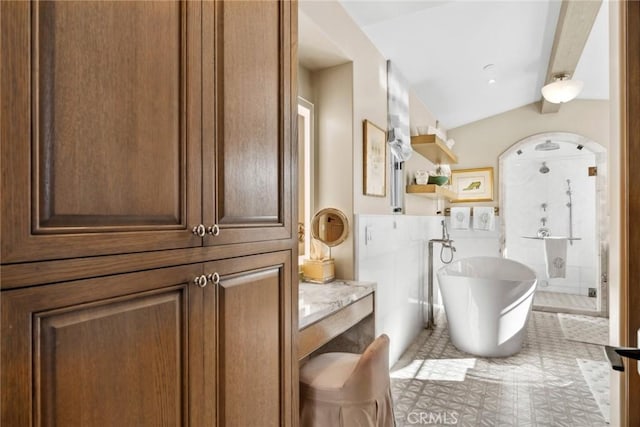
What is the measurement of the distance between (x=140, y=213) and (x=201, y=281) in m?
0.22

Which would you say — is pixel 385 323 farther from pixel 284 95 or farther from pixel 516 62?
pixel 516 62

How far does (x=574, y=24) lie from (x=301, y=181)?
91.0 inches

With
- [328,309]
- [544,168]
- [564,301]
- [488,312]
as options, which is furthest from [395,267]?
[544,168]

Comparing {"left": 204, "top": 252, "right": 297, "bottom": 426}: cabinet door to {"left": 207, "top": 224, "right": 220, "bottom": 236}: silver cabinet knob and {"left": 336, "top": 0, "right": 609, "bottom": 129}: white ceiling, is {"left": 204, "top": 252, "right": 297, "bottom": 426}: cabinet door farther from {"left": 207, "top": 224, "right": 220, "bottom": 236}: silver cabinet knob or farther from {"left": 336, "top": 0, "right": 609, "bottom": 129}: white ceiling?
{"left": 336, "top": 0, "right": 609, "bottom": 129}: white ceiling

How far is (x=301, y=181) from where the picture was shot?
2355mm

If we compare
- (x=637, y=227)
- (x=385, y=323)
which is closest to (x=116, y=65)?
(x=637, y=227)

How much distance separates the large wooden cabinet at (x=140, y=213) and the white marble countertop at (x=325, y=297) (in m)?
0.41

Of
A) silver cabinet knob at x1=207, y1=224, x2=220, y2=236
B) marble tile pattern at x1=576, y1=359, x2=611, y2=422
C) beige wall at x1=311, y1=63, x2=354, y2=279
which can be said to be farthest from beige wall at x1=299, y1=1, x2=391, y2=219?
marble tile pattern at x1=576, y1=359, x2=611, y2=422

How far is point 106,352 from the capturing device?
665mm

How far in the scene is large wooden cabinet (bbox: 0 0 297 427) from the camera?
1.82 ft

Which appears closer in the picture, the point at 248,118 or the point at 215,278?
the point at 215,278

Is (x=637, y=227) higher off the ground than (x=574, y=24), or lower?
lower

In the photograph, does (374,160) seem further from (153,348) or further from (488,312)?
(153,348)

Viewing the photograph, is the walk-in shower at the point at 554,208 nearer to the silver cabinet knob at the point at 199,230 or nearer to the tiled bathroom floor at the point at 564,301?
the tiled bathroom floor at the point at 564,301
